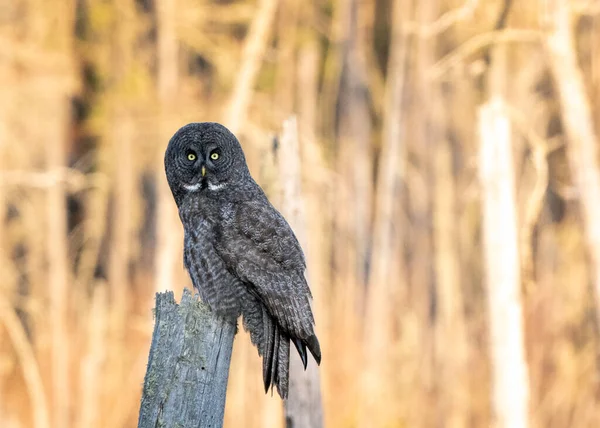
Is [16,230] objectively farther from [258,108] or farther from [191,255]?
[191,255]

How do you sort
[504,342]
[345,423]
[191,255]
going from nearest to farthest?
1. [191,255]
2. [504,342]
3. [345,423]

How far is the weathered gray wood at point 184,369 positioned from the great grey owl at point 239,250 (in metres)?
0.42

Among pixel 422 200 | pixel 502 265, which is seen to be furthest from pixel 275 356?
pixel 422 200

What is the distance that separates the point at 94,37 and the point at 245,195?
5906mm

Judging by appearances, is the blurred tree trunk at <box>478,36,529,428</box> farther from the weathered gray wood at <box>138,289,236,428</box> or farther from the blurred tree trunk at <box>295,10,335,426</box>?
the weathered gray wood at <box>138,289,236,428</box>

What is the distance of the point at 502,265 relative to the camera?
13.5 ft

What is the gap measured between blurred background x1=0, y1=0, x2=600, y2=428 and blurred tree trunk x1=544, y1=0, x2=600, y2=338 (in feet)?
0.04

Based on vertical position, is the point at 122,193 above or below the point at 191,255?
above

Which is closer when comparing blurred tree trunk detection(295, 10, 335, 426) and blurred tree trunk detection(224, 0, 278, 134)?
blurred tree trunk detection(224, 0, 278, 134)

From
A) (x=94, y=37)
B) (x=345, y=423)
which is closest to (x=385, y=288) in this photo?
(x=345, y=423)

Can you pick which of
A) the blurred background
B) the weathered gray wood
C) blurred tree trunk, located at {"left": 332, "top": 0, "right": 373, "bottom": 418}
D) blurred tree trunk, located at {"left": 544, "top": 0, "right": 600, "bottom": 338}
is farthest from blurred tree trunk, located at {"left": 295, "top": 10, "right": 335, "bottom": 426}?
the weathered gray wood

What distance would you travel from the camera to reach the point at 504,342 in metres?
4.16

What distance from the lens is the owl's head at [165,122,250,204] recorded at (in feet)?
10.1

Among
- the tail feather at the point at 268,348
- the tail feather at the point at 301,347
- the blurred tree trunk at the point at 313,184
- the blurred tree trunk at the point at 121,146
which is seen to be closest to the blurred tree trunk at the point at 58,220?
the blurred tree trunk at the point at 121,146
